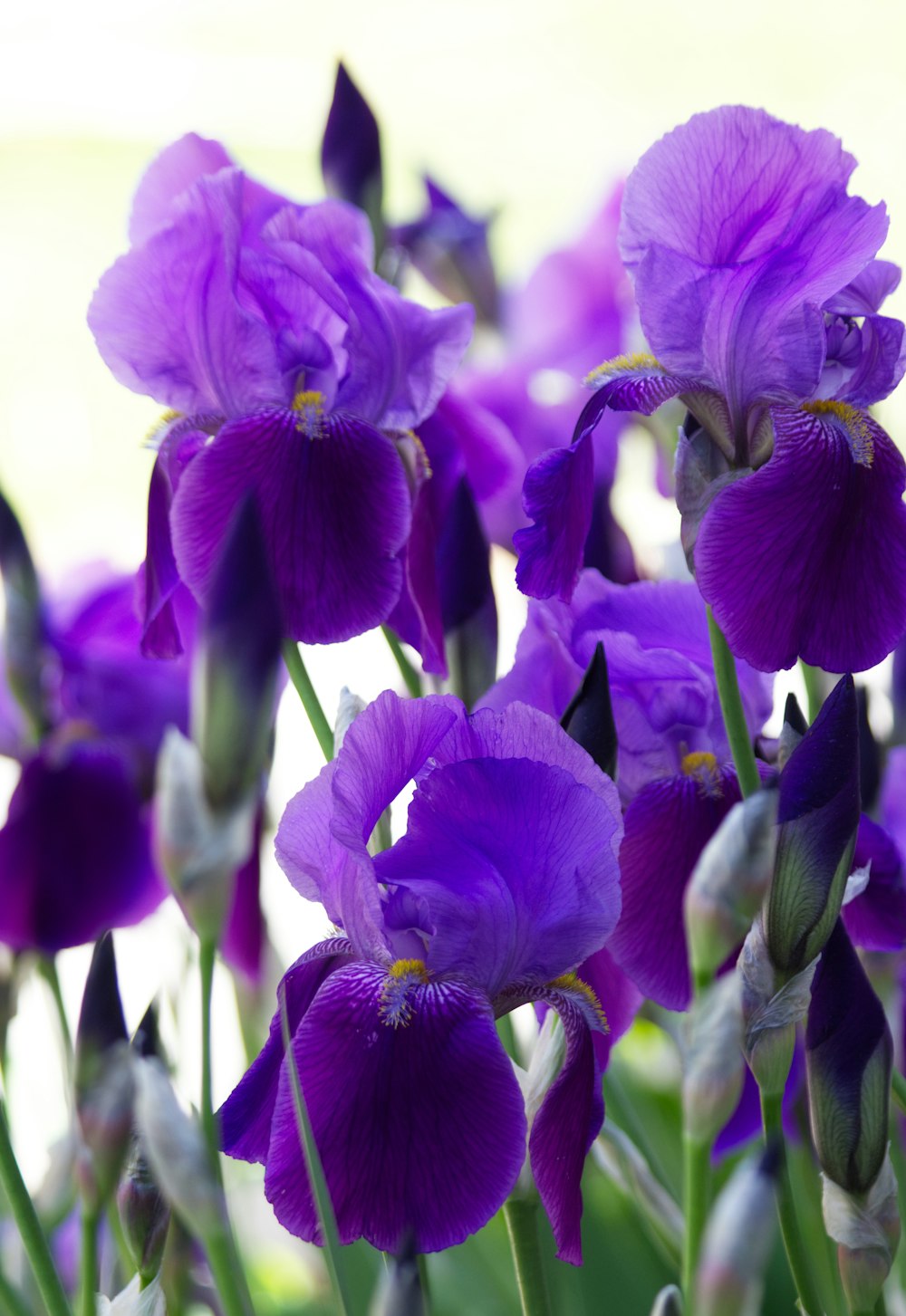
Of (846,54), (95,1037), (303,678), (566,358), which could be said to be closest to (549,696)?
(303,678)

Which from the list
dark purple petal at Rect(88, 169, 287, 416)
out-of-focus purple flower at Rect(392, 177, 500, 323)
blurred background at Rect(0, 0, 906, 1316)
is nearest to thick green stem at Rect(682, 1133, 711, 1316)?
dark purple petal at Rect(88, 169, 287, 416)

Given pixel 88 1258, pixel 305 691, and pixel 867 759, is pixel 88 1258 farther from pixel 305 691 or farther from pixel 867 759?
pixel 867 759

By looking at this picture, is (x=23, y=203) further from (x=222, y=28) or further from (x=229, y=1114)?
(x=229, y=1114)

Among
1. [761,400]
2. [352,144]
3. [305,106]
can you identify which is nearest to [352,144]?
[352,144]

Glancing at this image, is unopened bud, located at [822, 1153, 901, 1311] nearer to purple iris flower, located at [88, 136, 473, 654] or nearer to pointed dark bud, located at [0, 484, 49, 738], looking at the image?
purple iris flower, located at [88, 136, 473, 654]

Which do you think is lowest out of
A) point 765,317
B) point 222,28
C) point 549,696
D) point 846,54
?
point 549,696

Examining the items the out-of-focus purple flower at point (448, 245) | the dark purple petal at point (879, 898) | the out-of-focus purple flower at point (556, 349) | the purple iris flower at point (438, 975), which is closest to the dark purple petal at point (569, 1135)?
the purple iris flower at point (438, 975)
